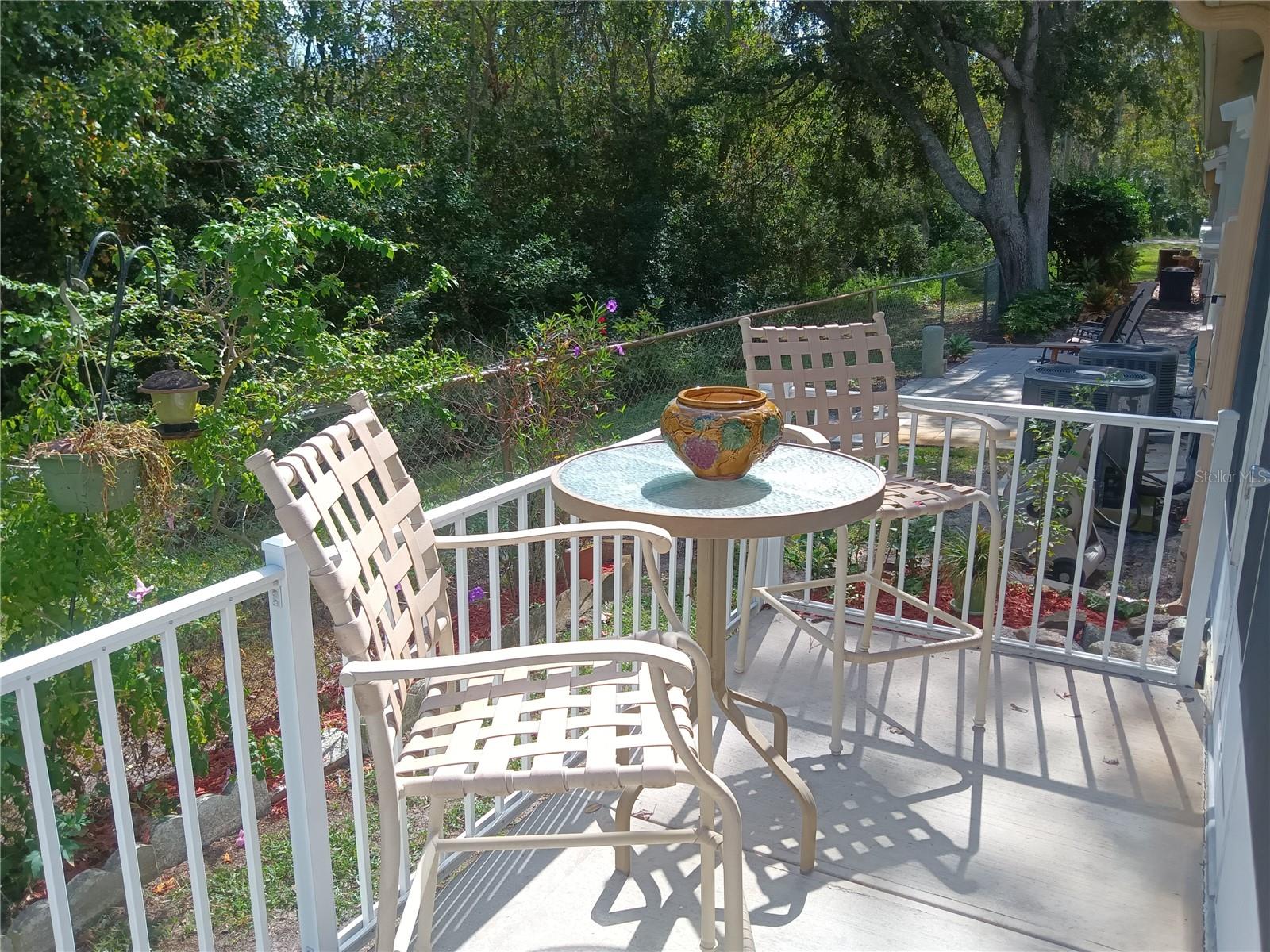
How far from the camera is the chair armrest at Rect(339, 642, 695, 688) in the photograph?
4.68ft

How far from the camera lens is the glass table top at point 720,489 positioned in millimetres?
2096

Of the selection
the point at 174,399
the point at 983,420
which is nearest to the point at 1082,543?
the point at 983,420

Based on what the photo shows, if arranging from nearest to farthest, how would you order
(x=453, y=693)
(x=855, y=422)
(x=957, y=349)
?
(x=453, y=693) → (x=855, y=422) → (x=957, y=349)

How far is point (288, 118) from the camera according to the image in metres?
9.75

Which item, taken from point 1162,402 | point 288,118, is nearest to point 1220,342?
point 1162,402

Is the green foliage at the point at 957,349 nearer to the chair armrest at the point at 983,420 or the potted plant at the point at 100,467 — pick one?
the chair armrest at the point at 983,420

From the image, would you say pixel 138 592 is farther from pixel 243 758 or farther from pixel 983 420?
pixel 983 420

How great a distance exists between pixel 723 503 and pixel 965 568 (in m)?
2.32

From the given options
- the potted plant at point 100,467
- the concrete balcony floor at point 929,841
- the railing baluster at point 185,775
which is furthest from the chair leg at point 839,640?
the potted plant at point 100,467

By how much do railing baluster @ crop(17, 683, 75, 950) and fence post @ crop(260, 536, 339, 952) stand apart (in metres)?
0.38

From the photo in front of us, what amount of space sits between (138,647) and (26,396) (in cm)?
132

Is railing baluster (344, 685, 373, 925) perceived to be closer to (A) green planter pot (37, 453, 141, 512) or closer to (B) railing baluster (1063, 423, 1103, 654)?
(A) green planter pot (37, 453, 141, 512)

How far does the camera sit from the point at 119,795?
1.45m

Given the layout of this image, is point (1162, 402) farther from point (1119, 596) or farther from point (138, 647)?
point (138, 647)
